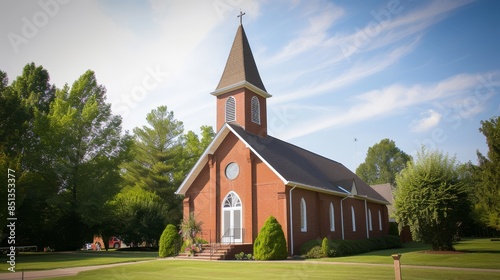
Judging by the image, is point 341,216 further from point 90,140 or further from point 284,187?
point 90,140

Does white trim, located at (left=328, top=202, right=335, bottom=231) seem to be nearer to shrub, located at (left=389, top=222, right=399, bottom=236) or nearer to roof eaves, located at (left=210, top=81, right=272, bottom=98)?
roof eaves, located at (left=210, top=81, right=272, bottom=98)

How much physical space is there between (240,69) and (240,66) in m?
0.34

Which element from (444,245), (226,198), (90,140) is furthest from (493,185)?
(90,140)

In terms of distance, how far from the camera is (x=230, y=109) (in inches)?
1188

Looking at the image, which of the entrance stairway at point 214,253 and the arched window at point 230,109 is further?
the arched window at point 230,109

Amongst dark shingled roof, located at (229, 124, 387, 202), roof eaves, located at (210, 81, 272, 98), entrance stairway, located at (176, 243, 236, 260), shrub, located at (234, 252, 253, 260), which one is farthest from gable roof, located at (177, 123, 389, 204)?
entrance stairway, located at (176, 243, 236, 260)

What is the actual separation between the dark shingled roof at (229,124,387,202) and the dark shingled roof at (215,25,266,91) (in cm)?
398

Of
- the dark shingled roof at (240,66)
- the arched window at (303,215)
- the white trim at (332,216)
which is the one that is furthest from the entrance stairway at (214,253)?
the dark shingled roof at (240,66)

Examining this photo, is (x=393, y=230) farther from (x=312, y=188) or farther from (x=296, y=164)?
(x=312, y=188)

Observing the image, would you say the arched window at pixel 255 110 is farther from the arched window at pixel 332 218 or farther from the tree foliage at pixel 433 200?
the tree foliage at pixel 433 200

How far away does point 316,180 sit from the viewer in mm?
29266

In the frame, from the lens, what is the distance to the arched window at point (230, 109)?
29906 mm

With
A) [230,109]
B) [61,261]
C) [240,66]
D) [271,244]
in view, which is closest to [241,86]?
[230,109]

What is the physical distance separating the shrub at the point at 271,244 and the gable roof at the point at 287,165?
2.90 metres
